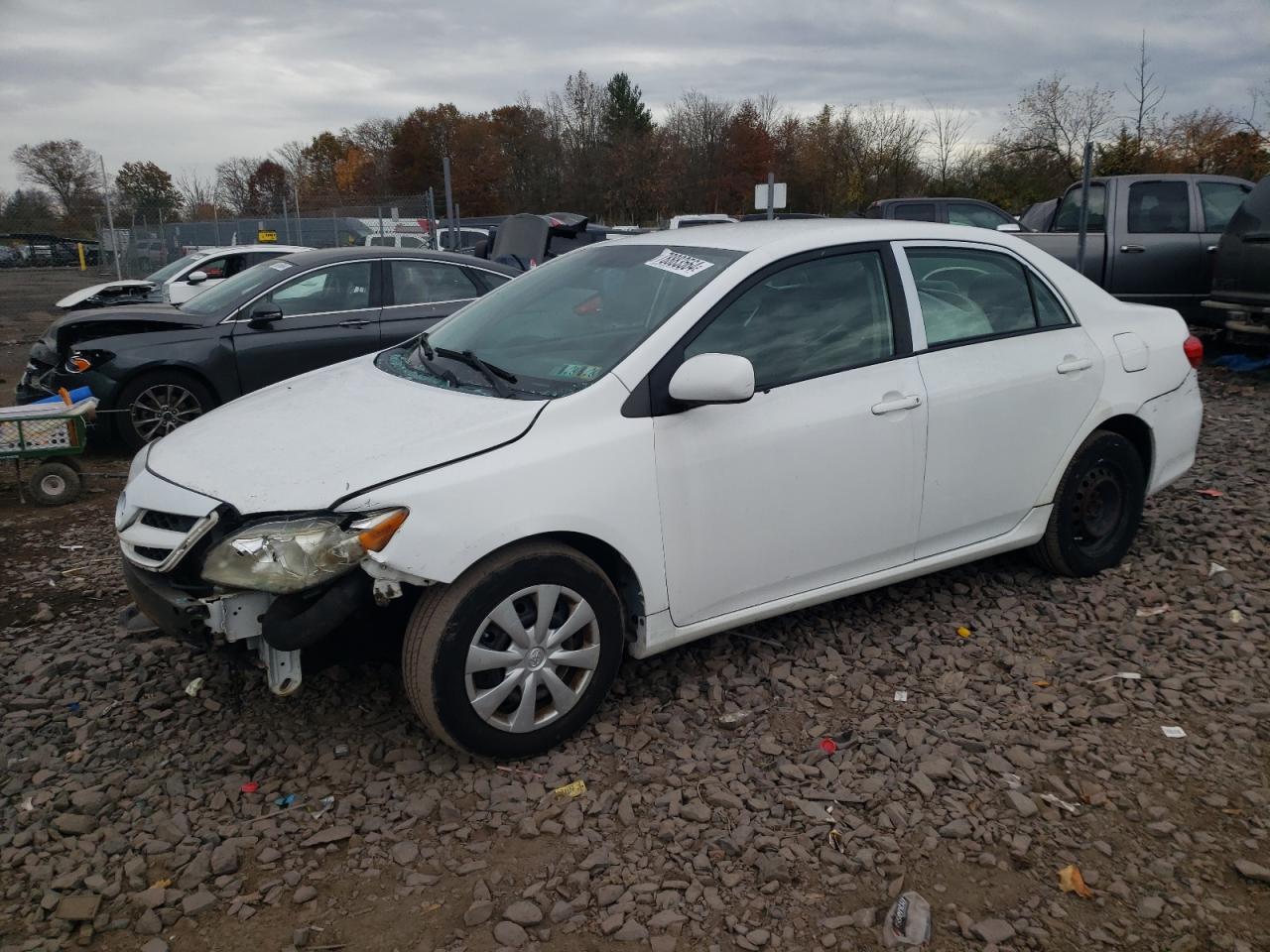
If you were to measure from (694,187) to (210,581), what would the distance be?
4773 cm

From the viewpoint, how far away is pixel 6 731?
3516 mm

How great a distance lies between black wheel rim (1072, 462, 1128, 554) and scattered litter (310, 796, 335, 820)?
133 inches

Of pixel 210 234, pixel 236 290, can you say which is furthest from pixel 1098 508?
pixel 210 234

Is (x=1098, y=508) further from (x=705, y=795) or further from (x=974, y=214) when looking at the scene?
(x=974, y=214)

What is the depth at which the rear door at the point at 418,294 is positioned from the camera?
820cm

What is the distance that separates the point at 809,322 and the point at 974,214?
11092 mm

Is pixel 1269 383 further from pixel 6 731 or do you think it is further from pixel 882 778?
pixel 6 731

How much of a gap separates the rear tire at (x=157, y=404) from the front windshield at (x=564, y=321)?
3.97 meters

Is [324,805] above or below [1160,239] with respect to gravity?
below

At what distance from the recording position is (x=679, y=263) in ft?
12.5

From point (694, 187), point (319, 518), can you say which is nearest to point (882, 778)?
point (319, 518)

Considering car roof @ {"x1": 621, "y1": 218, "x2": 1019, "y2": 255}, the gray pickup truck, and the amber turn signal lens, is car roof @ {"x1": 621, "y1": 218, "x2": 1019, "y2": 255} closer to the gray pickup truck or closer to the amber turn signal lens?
the amber turn signal lens

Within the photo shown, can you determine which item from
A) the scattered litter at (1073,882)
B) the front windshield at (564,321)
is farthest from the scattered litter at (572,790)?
the scattered litter at (1073,882)

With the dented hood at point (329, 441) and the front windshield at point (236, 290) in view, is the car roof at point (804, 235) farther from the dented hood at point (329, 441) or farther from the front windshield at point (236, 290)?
the front windshield at point (236, 290)
